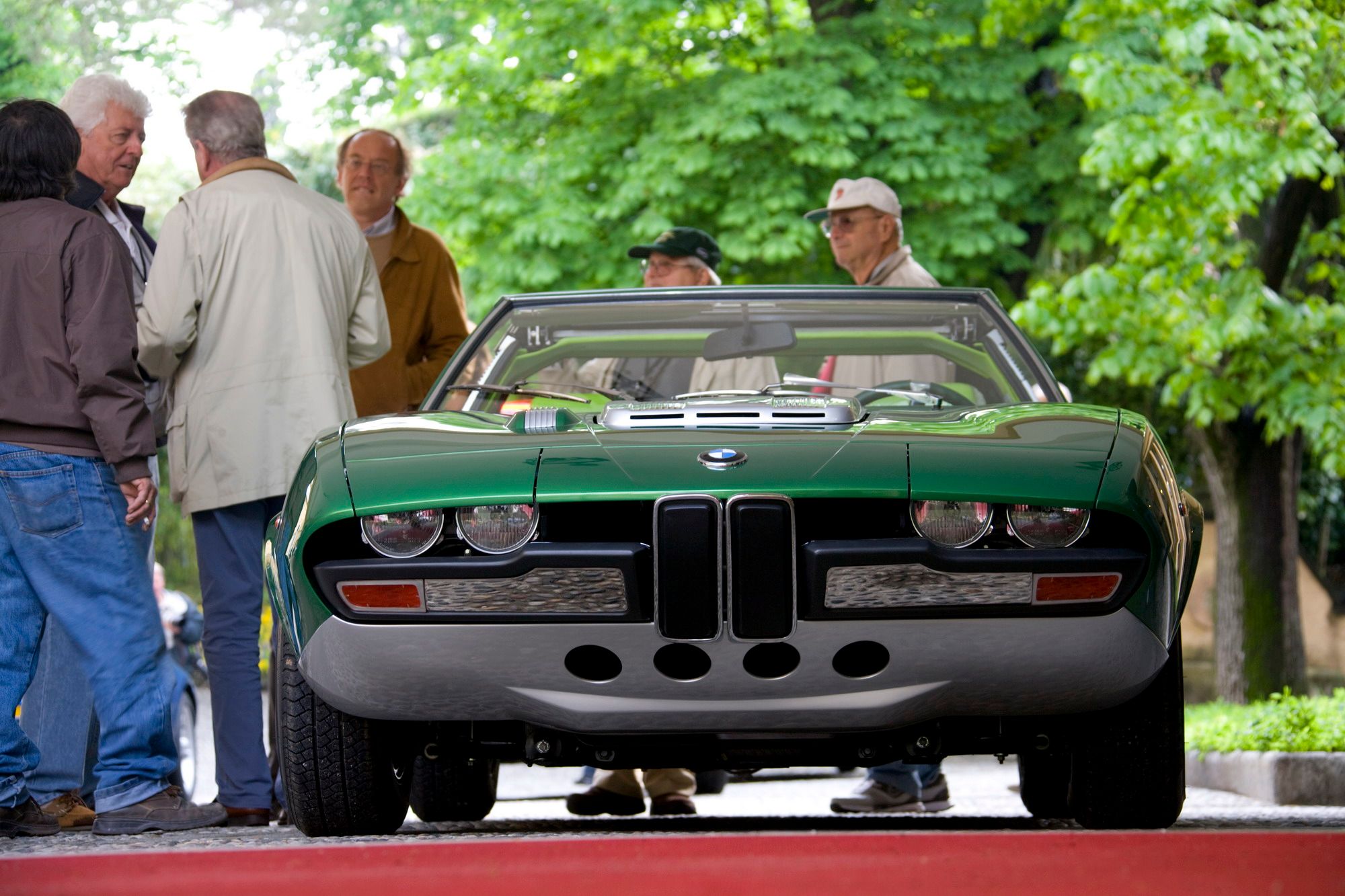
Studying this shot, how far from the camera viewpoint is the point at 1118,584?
368 cm

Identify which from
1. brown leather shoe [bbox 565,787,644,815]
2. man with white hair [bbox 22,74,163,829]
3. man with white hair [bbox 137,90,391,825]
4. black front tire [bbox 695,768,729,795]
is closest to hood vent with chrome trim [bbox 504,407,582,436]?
man with white hair [bbox 137,90,391,825]

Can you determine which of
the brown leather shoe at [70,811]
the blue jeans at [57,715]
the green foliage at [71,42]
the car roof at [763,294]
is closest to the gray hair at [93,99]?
the blue jeans at [57,715]

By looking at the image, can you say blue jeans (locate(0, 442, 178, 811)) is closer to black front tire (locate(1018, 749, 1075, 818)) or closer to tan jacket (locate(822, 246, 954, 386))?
tan jacket (locate(822, 246, 954, 386))

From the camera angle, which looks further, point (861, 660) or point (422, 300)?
point (422, 300)

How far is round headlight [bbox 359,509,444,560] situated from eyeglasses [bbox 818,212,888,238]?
12.6 feet

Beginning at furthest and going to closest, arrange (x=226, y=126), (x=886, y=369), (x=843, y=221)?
(x=843, y=221) < (x=226, y=126) < (x=886, y=369)

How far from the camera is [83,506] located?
4875 mm

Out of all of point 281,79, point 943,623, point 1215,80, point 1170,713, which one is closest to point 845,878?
point 943,623

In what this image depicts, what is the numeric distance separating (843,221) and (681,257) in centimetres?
89

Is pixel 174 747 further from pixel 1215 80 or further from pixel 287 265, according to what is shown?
pixel 1215 80

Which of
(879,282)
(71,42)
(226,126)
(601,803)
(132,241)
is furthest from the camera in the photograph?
(71,42)

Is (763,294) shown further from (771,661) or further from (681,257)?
(681,257)

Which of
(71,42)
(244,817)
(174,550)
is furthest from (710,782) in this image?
(174,550)

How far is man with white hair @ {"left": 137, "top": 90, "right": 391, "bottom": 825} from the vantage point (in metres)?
5.21
